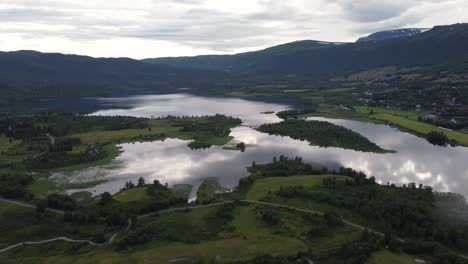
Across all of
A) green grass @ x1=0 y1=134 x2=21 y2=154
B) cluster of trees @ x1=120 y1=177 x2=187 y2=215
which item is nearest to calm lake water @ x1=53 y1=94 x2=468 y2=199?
cluster of trees @ x1=120 y1=177 x2=187 y2=215

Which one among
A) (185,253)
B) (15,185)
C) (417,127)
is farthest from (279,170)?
(417,127)

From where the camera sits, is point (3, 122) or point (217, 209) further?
point (3, 122)

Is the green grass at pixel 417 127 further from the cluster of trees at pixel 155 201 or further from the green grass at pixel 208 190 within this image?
the cluster of trees at pixel 155 201

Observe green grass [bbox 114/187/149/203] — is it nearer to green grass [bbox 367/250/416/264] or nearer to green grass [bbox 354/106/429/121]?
green grass [bbox 367/250/416/264]

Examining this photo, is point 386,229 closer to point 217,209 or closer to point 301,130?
point 217,209

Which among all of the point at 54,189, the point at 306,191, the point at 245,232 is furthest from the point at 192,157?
the point at 245,232
